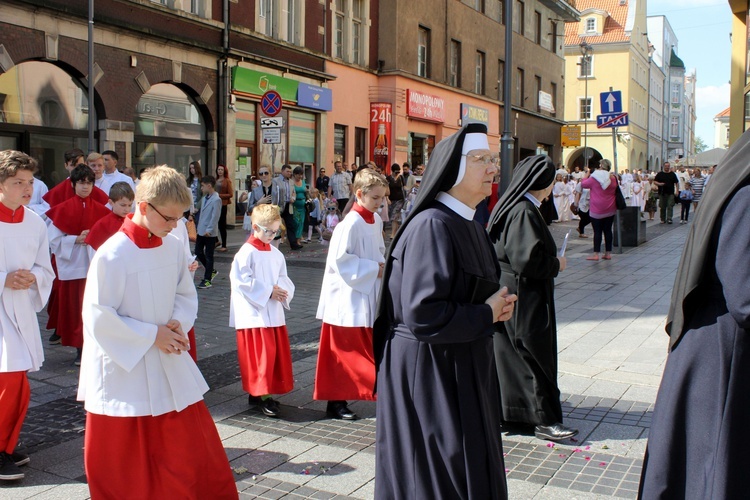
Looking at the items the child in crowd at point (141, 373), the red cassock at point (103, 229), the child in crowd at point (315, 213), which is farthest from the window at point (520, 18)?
the child in crowd at point (141, 373)

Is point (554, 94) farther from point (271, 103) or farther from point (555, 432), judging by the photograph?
point (555, 432)

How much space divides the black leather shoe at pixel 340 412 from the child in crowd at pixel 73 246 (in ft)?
8.87

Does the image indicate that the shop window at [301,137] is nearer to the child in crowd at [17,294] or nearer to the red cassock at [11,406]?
the child in crowd at [17,294]

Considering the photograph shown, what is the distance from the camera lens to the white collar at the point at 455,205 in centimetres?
323

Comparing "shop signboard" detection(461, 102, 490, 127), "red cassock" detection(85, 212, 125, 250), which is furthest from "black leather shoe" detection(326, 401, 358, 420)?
"shop signboard" detection(461, 102, 490, 127)

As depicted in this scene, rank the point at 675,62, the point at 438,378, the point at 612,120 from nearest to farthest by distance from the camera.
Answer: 1. the point at 438,378
2. the point at 612,120
3. the point at 675,62

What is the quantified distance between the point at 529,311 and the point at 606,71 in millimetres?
63473

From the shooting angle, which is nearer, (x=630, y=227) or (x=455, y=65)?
(x=630, y=227)

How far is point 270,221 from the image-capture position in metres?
5.84

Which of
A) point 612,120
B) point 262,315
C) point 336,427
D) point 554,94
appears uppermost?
point 554,94

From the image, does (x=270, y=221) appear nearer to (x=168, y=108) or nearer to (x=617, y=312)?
(x=617, y=312)

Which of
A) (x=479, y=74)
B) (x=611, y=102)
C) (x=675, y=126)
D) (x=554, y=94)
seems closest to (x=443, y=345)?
(x=611, y=102)

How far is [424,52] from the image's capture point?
1195 inches

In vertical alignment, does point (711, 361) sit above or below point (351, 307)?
above
